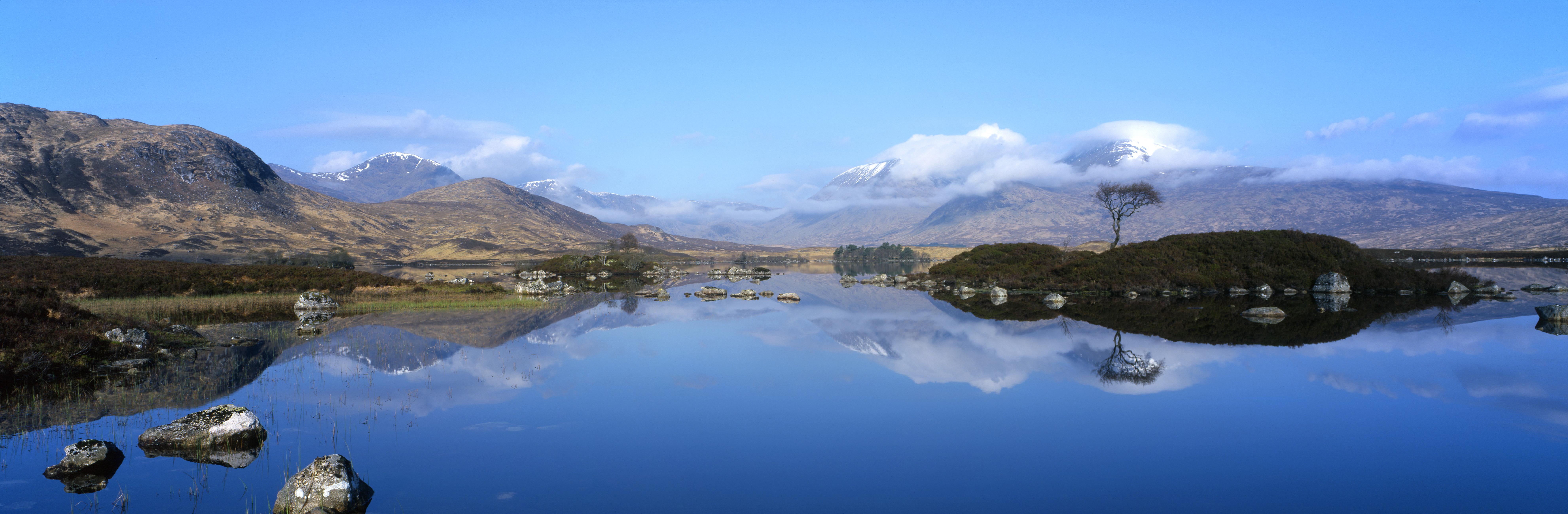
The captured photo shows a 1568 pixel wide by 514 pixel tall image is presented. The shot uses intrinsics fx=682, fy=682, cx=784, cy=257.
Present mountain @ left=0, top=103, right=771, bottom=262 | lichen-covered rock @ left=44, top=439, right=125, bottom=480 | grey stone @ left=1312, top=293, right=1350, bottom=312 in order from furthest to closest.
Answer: mountain @ left=0, top=103, right=771, bottom=262 < grey stone @ left=1312, top=293, right=1350, bottom=312 < lichen-covered rock @ left=44, top=439, right=125, bottom=480

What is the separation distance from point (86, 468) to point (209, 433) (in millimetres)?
1157

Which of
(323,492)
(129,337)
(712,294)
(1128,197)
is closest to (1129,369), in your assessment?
(323,492)

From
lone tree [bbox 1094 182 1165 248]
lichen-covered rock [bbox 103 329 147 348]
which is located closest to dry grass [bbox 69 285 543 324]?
lichen-covered rock [bbox 103 329 147 348]

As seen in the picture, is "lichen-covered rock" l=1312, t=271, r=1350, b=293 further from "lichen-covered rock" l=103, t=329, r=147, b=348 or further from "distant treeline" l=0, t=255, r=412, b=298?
"distant treeline" l=0, t=255, r=412, b=298

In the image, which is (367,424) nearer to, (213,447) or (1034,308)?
(213,447)

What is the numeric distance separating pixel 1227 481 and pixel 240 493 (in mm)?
10441

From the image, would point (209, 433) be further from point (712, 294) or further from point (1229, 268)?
point (1229, 268)

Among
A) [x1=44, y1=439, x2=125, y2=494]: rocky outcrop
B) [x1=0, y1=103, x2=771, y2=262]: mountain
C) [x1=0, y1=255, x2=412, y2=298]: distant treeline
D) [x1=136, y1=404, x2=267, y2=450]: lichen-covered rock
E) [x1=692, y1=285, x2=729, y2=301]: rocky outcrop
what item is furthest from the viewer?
[x1=0, y1=103, x2=771, y2=262]: mountain

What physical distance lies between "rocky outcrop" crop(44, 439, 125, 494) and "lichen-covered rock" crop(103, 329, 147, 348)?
9285 millimetres

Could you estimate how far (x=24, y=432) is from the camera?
9.12 metres

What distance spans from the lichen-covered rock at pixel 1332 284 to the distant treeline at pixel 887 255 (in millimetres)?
123133

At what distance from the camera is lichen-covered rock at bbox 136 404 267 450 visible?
28.0ft

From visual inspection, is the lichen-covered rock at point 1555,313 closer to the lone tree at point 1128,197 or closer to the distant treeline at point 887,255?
→ the lone tree at point 1128,197

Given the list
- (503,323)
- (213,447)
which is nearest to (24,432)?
(213,447)
